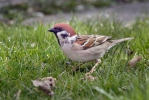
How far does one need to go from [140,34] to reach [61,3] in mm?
3762

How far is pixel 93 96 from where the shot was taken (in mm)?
3615

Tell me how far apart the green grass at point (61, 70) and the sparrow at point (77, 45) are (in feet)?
0.43

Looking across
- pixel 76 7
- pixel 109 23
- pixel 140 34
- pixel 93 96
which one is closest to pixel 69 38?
pixel 93 96

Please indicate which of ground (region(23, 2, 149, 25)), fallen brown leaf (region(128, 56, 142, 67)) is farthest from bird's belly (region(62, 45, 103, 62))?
ground (region(23, 2, 149, 25))

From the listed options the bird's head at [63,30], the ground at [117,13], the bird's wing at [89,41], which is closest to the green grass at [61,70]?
the bird's wing at [89,41]

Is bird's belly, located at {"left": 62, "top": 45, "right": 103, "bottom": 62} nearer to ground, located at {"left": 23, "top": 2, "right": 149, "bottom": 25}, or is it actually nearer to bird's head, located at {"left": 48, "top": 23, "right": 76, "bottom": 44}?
bird's head, located at {"left": 48, "top": 23, "right": 76, "bottom": 44}

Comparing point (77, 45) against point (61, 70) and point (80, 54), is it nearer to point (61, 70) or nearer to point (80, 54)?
point (80, 54)

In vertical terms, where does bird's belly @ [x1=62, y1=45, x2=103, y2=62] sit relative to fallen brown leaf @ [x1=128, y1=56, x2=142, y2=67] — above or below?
above

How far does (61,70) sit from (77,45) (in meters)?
0.34

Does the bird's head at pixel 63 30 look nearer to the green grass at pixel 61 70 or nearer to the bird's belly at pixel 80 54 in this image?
the bird's belly at pixel 80 54

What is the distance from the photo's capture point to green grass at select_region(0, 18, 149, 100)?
3684mm

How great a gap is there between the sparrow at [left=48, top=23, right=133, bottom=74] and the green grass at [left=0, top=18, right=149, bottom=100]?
0.13 meters

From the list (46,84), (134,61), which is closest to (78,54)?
(134,61)

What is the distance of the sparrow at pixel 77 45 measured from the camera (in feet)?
14.7
